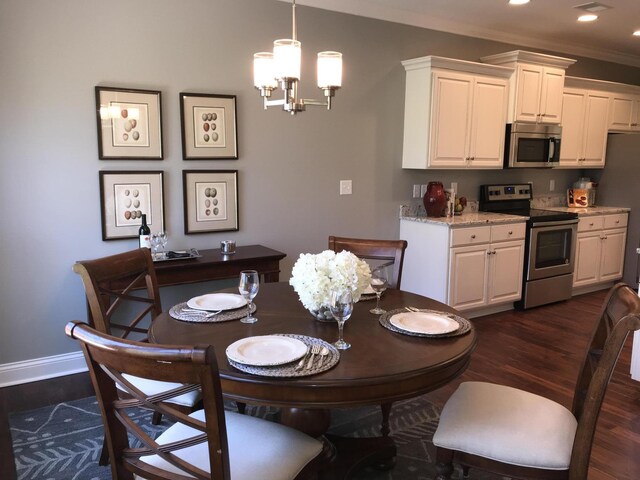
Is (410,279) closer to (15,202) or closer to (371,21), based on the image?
(371,21)

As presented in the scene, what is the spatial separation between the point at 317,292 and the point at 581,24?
4.21m

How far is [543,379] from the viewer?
10.6 ft

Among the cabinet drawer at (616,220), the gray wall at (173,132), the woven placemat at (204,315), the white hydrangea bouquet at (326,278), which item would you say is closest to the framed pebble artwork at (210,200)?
the gray wall at (173,132)

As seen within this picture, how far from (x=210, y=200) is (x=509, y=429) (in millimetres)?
2499

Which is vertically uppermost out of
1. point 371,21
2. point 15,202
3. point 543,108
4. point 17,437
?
point 371,21

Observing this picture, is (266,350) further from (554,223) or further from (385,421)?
(554,223)

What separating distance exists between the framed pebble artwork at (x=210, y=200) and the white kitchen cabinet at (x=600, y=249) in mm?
3501

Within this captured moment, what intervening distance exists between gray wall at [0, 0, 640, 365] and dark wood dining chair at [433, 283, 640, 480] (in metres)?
2.30

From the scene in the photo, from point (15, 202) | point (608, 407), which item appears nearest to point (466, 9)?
point (608, 407)

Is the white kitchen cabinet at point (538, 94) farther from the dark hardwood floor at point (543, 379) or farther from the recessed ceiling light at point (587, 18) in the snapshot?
the dark hardwood floor at point (543, 379)

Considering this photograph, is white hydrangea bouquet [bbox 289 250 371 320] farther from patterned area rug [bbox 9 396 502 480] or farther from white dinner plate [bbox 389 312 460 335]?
patterned area rug [bbox 9 396 502 480]

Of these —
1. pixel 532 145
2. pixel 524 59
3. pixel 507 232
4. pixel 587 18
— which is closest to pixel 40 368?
pixel 507 232

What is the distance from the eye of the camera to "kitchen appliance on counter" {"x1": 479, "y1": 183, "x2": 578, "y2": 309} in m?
4.64

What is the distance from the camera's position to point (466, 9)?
13.6ft
